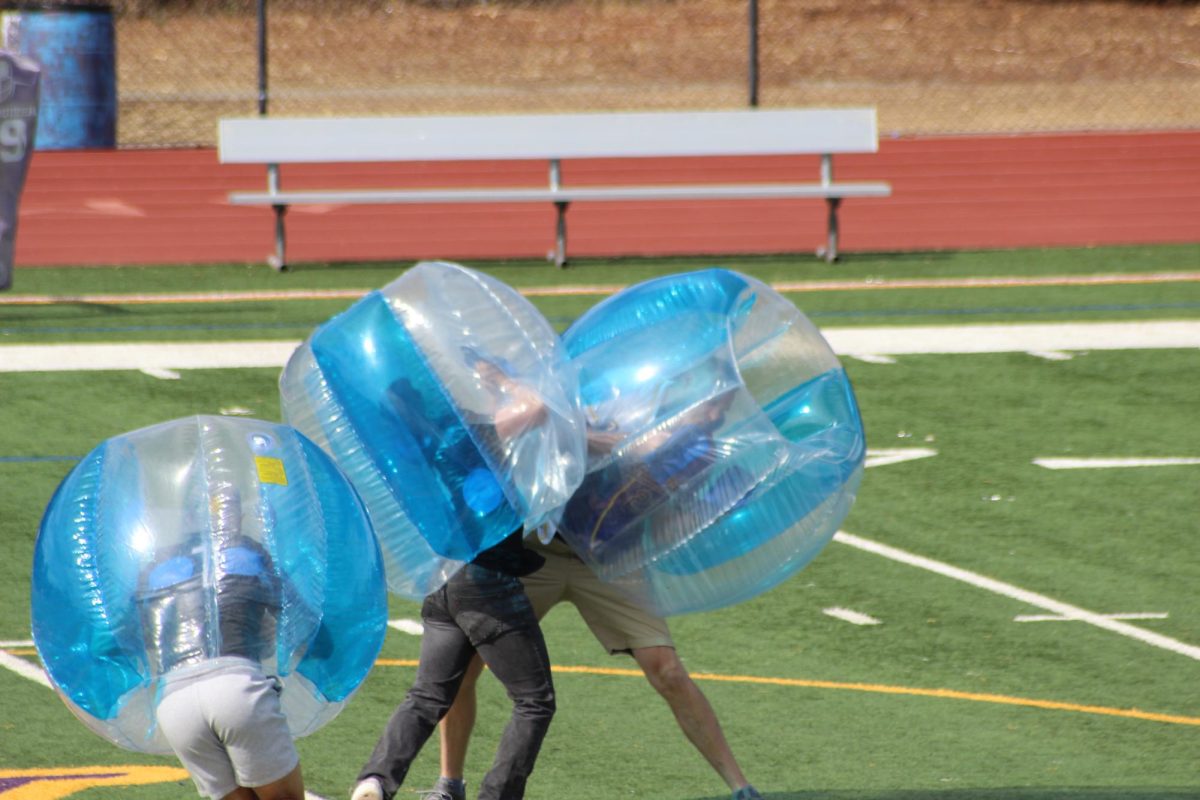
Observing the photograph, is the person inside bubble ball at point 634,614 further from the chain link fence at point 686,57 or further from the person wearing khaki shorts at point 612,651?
the chain link fence at point 686,57

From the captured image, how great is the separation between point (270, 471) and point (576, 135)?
12.5 m

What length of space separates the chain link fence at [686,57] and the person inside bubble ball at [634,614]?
19061mm

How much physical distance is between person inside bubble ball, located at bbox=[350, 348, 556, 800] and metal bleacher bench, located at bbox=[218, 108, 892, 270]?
10.7m

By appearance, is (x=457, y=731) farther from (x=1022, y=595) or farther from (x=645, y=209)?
(x=645, y=209)

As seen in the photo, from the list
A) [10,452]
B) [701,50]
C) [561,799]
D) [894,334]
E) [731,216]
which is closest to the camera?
[561,799]

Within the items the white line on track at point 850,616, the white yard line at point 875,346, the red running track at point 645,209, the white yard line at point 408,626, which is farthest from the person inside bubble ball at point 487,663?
the red running track at point 645,209

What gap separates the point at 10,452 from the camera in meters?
10.0

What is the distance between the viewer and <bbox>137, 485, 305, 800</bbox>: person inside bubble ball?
425 cm

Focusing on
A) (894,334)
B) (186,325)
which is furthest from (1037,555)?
(186,325)

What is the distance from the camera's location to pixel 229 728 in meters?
4.27

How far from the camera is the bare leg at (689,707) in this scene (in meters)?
5.44

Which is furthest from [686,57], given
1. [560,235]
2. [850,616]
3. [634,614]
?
[634,614]

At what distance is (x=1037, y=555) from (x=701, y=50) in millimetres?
21689

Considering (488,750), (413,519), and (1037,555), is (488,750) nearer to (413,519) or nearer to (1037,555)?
(413,519)
